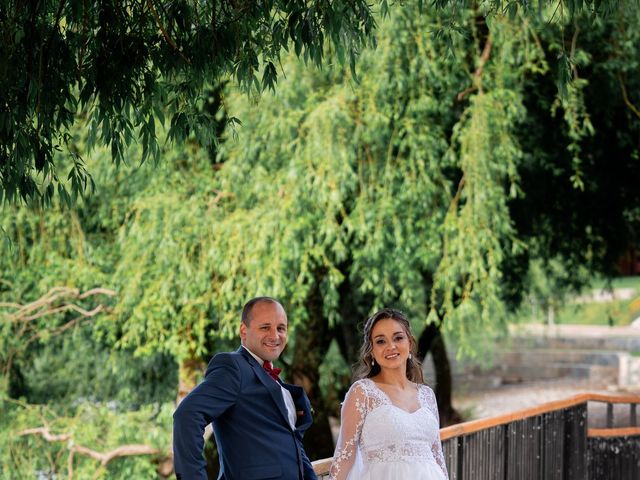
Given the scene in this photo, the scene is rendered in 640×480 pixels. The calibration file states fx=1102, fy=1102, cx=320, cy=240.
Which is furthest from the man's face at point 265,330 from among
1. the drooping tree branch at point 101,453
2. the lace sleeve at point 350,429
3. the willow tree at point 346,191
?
the drooping tree branch at point 101,453

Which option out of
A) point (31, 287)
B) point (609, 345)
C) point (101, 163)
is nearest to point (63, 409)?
point (31, 287)

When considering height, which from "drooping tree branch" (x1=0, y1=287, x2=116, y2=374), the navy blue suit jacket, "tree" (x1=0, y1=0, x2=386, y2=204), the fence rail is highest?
"tree" (x1=0, y1=0, x2=386, y2=204)

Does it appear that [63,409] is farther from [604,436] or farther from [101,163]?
[604,436]

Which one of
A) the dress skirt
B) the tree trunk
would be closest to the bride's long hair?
the dress skirt

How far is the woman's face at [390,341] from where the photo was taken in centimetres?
398

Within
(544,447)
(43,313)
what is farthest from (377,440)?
(43,313)

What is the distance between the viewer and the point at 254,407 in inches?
132

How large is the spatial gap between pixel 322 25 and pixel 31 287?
8.02 meters

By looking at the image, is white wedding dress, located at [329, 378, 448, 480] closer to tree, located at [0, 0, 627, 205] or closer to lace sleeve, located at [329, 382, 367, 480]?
lace sleeve, located at [329, 382, 367, 480]

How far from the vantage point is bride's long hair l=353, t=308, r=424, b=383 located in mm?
4016

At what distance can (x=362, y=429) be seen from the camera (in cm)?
400

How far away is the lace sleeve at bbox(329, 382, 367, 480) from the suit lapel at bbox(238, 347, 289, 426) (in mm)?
588

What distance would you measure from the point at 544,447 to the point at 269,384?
4.00 meters

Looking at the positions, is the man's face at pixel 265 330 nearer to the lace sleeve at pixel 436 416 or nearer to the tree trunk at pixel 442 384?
the lace sleeve at pixel 436 416
